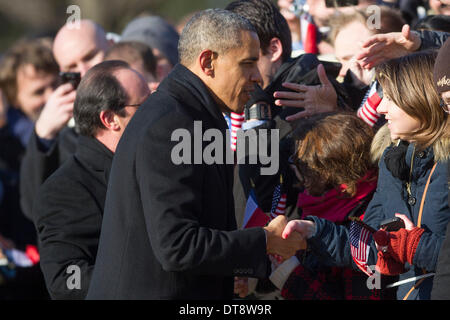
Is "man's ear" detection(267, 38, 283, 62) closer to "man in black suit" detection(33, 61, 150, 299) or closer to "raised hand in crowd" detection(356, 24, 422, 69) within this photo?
"raised hand in crowd" detection(356, 24, 422, 69)

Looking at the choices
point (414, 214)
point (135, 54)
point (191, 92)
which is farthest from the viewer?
point (135, 54)

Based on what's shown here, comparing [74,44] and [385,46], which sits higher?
A: [74,44]

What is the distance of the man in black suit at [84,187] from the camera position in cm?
424

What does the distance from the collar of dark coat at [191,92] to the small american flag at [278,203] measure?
1008 millimetres

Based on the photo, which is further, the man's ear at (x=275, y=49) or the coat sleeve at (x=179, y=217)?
the man's ear at (x=275, y=49)

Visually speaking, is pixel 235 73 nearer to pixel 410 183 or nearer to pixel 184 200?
pixel 184 200

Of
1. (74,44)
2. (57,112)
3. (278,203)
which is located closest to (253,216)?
(278,203)

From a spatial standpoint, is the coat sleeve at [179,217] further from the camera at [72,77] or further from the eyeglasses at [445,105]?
the camera at [72,77]

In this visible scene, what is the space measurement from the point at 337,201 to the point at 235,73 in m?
1.14

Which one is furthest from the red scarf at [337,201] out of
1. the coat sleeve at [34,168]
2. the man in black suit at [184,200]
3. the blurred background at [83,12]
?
the blurred background at [83,12]

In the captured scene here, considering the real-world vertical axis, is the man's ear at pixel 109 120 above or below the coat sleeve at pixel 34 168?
above

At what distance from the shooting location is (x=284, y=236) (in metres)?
3.74
